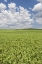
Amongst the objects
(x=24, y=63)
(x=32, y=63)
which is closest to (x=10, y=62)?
(x=24, y=63)

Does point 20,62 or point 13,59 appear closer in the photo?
point 20,62

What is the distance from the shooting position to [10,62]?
10.2 m

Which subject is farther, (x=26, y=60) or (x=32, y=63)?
(x=26, y=60)

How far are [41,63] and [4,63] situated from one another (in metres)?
3.28

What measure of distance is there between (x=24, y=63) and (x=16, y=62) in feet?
2.77

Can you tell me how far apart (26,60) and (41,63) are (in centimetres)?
137

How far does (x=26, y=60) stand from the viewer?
10641 mm

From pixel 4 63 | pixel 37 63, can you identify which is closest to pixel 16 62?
pixel 4 63

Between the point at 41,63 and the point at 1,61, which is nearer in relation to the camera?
the point at 41,63

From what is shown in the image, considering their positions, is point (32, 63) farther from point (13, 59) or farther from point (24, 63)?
point (13, 59)

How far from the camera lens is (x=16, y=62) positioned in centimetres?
1052

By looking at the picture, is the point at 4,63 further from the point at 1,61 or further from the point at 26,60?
the point at 26,60

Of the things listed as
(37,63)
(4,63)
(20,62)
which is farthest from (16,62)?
(37,63)

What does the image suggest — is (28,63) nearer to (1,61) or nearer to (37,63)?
(37,63)
